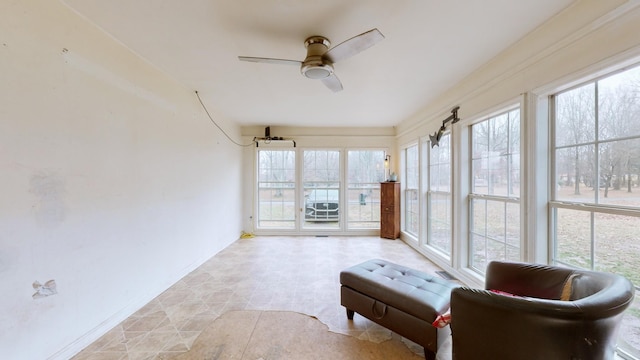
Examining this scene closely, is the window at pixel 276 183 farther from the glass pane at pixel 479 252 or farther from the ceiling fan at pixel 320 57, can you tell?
the glass pane at pixel 479 252

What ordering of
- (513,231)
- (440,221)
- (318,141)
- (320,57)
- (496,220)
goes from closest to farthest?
(320,57) → (513,231) → (496,220) → (440,221) → (318,141)

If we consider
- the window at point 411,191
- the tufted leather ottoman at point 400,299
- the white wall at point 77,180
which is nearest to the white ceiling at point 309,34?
the white wall at point 77,180

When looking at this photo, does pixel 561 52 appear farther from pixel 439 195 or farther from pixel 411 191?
pixel 411 191

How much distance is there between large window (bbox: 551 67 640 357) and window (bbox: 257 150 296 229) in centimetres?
463

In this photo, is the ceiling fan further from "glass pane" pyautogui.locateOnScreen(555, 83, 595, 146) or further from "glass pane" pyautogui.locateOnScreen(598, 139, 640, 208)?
"glass pane" pyautogui.locateOnScreen(598, 139, 640, 208)

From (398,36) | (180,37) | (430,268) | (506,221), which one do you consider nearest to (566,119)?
(506,221)

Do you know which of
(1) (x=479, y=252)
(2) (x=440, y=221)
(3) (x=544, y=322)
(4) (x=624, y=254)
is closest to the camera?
(3) (x=544, y=322)

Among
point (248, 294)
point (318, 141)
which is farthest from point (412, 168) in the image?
point (248, 294)

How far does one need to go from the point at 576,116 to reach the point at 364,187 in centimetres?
415

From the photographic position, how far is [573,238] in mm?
1890

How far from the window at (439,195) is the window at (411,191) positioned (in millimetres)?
350

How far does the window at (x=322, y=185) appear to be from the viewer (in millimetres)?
5852

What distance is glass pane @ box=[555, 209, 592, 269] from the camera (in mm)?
1792

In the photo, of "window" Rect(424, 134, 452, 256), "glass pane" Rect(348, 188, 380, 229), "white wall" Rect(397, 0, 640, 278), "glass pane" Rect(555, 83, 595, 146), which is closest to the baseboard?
"white wall" Rect(397, 0, 640, 278)
